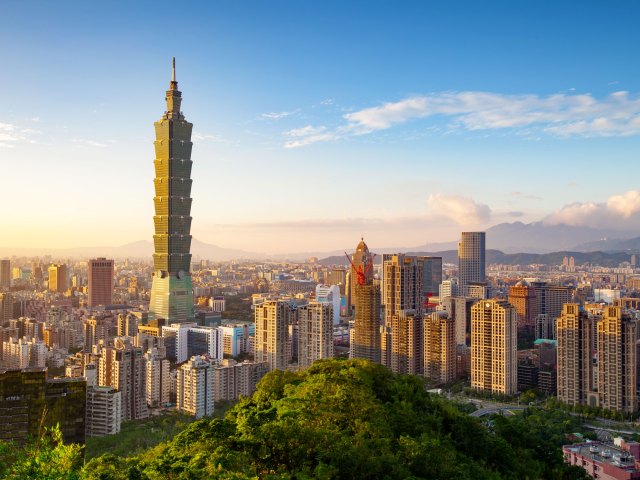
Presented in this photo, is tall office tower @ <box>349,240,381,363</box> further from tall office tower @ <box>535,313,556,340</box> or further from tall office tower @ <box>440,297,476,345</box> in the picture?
tall office tower @ <box>535,313,556,340</box>

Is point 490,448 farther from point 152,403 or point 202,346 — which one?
point 202,346

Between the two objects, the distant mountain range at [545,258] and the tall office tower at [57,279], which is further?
the distant mountain range at [545,258]

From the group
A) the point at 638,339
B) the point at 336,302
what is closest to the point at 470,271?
the point at 336,302

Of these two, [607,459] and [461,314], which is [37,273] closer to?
[461,314]

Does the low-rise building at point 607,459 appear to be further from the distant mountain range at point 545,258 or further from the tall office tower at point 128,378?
the distant mountain range at point 545,258

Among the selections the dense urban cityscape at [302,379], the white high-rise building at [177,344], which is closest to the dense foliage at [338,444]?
the dense urban cityscape at [302,379]

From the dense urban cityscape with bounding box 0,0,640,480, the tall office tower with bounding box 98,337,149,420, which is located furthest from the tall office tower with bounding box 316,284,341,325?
the tall office tower with bounding box 98,337,149,420
